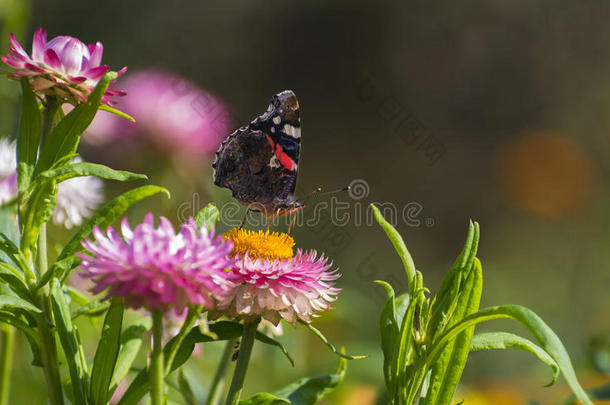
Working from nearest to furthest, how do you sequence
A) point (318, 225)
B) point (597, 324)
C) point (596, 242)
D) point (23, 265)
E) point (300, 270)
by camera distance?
point (23, 265)
point (300, 270)
point (597, 324)
point (596, 242)
point (318, 225)

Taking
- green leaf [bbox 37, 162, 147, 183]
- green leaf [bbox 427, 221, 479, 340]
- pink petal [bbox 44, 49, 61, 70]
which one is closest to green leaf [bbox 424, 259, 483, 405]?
green leaf [bbox 427, 221, 479, 340]

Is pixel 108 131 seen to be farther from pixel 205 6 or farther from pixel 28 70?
pixel 205 6

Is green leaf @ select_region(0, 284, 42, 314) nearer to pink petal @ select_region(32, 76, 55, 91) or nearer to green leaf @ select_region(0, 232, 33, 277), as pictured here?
green leaf @ select_region(0, 232, 33, 277)

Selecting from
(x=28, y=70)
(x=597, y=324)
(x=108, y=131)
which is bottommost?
(x=28, y=70)

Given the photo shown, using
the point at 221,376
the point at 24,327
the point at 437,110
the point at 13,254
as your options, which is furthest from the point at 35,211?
the point at 437,110

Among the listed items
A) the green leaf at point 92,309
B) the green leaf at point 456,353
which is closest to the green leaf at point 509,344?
the green leaf at point 456,353

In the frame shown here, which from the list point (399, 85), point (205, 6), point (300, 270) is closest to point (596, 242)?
point (399, 85)
